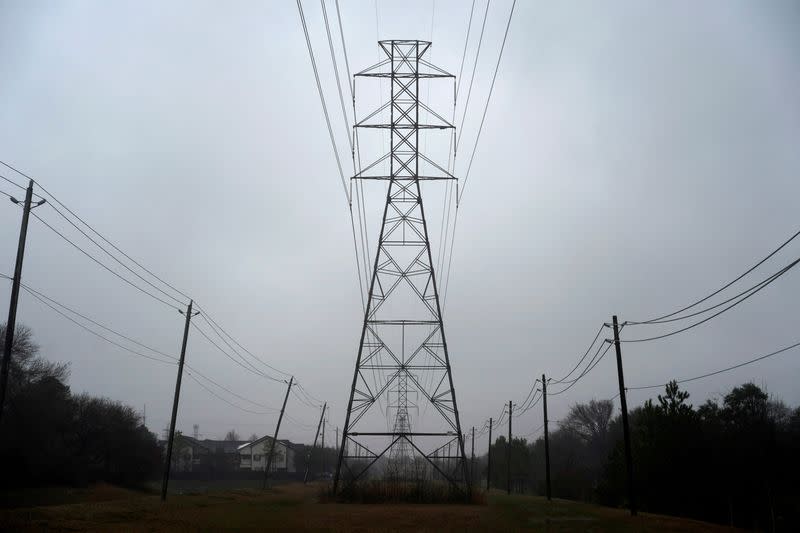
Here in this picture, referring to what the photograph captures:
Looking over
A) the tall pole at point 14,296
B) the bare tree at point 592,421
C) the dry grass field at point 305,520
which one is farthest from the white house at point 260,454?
the tall pole at point 14,296

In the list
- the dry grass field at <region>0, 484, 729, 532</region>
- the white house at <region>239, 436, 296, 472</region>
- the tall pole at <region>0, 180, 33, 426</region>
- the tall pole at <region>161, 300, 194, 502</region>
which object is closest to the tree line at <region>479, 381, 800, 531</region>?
the dry grass field at <region>0, 484, 729, 532</region>

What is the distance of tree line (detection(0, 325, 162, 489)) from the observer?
140 feet

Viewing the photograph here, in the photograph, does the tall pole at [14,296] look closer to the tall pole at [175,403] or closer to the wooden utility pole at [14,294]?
→ the wooden utility pole at [14,294]

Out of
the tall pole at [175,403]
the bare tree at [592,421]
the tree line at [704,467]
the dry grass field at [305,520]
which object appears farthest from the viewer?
the bare tree at [592,421]

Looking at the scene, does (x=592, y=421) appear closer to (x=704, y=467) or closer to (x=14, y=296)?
(x=704, y=467)

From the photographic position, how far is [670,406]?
4331 cm

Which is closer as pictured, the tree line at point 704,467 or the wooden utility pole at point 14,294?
the wooden utility pole at point 14,294

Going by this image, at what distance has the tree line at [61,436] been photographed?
42594 mm

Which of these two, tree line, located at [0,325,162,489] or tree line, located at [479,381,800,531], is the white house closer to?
tree line, located at [0,325,162,489]

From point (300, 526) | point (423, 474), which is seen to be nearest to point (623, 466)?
point (423, 474)

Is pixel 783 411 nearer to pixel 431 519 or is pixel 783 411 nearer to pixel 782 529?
pixel 782 529

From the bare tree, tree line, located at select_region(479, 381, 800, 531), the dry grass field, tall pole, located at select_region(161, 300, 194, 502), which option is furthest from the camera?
the bare tree

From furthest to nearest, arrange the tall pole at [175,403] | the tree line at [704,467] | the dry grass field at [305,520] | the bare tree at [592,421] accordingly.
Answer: the bare tree at [592,421] → the tree line at [704,467] → the tall pole at [175,403] → the dry grass field at [305,520]

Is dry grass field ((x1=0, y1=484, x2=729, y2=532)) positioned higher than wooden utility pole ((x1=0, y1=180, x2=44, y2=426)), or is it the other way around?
wooden utility pole ((x1=0, y1=180, x2=44, y2=426))
